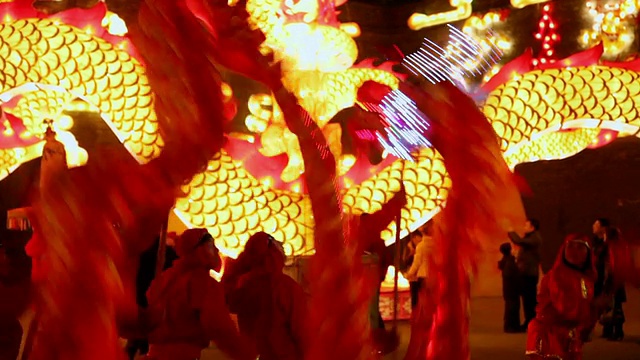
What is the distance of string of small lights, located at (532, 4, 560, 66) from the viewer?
28.0 ft

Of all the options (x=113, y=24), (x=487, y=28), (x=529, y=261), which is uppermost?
(x=487, y=28)

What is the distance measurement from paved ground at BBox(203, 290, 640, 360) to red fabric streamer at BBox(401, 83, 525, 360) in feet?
5.75

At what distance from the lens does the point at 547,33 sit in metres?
8.60

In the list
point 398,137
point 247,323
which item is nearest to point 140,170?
point 247,323

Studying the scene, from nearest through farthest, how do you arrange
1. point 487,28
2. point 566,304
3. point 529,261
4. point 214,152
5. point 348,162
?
point 214,152, point 566,304, point 348,162, point 529,261, point 487,28

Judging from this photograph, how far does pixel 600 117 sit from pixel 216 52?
2.53 meters

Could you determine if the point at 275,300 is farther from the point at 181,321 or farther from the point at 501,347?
the point at 501,347

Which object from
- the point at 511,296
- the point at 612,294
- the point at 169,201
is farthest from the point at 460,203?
the point at 511,296

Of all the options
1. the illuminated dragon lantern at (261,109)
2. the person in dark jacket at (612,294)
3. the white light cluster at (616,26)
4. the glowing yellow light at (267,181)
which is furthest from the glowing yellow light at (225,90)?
the white light cluster at (616,26)

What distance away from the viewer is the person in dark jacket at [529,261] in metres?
6.40

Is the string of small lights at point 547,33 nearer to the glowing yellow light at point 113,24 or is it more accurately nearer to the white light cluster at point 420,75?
the glowing yellow light at point 113,24

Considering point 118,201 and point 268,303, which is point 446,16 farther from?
point 118,201

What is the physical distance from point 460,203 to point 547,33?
6.64 metres

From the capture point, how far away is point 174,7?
2.09m
